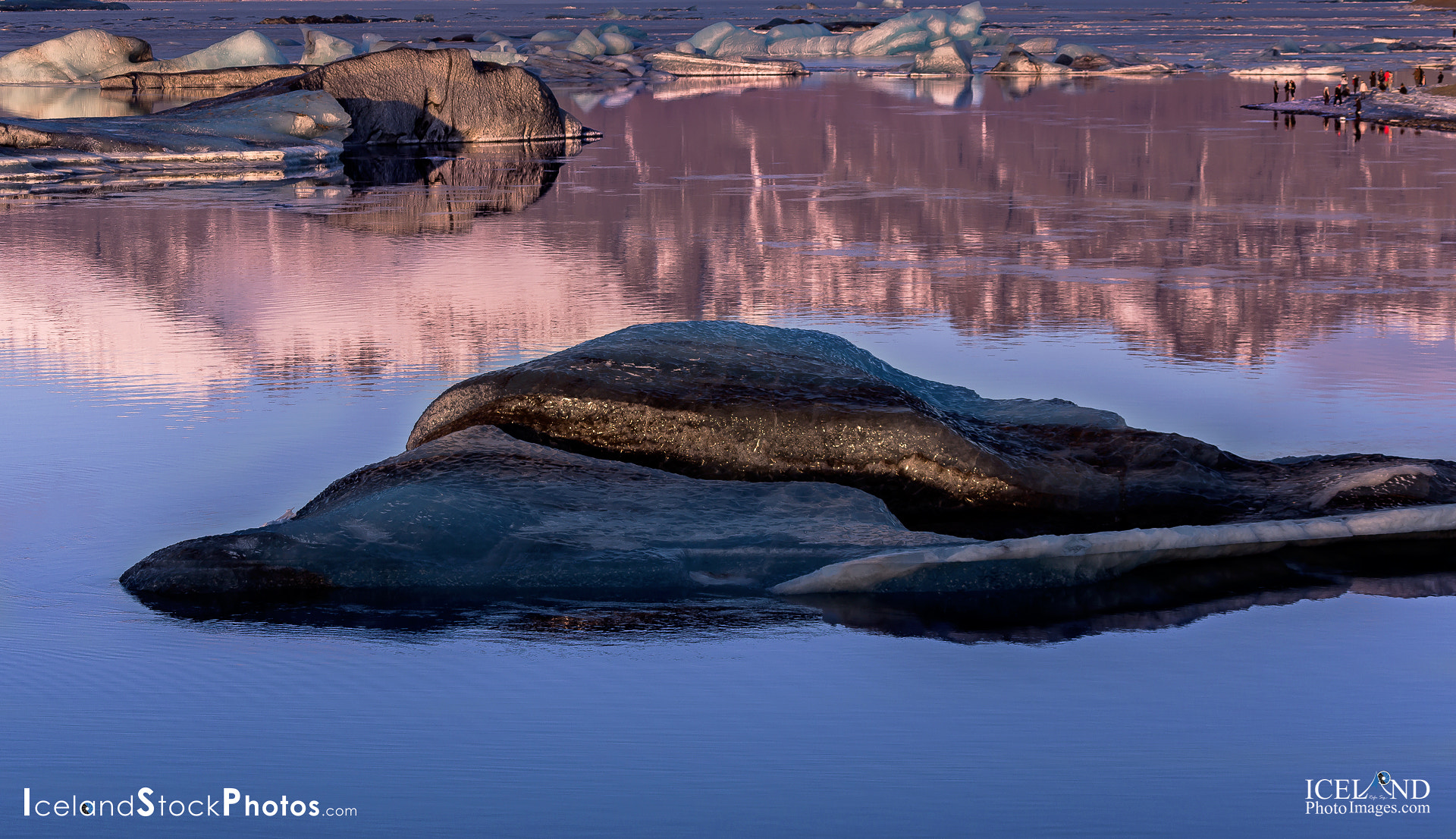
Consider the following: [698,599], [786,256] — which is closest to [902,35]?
[786,256]

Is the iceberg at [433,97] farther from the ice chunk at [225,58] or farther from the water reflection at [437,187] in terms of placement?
the ice chunk at [225,58]

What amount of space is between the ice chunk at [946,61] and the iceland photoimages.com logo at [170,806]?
140 feet

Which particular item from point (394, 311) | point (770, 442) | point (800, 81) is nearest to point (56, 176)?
point (394, 311)

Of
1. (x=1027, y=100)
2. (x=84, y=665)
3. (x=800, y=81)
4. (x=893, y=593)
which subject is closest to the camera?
(x=84, y=665)

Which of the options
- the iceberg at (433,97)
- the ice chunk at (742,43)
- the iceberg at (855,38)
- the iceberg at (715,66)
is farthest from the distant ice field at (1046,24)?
the iceberg at (433,97)

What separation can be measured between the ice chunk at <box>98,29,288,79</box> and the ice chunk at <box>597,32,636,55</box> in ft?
45.3

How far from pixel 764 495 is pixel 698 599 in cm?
81

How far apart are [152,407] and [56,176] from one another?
12494mm

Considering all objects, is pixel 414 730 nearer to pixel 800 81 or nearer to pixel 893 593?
pixel 893 593

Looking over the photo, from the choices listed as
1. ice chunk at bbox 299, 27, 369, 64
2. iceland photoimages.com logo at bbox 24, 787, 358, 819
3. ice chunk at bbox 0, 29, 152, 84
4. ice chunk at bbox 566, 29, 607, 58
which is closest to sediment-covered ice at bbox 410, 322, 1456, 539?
iceland photoimages.com logo at bbox 24, 787, 358, 819

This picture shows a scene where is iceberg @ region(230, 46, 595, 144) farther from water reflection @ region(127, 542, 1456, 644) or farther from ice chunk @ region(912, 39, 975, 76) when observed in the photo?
ice chunk @ region(912, 39, 975, 76)

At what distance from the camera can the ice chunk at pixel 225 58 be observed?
38062 mm

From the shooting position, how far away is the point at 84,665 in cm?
418

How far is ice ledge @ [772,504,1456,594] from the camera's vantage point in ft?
15.7
